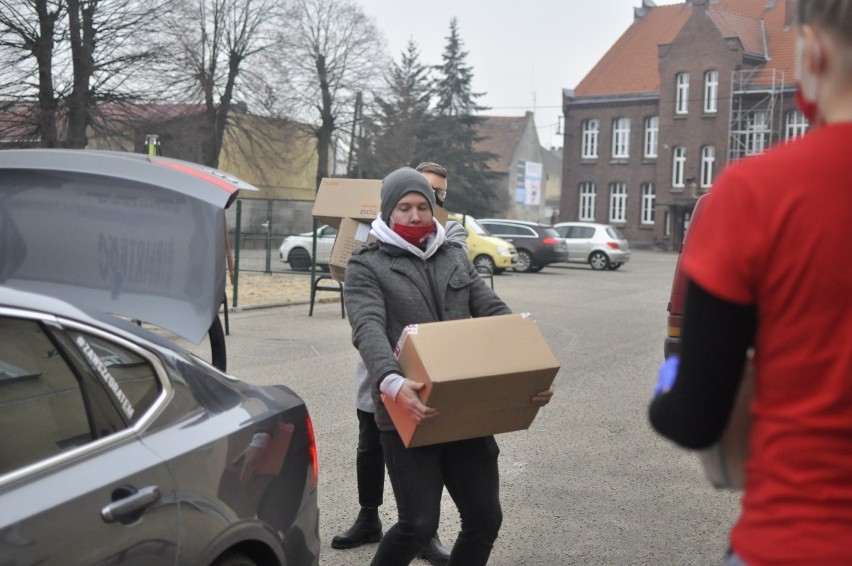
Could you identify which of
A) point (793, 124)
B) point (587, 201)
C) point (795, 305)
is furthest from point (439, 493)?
point (587, 201)

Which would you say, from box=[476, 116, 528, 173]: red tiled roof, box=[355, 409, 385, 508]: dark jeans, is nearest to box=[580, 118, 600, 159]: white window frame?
box=[476, 116, 528, 173]: red tiled roof

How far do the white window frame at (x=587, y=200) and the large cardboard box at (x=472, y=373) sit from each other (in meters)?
64.6

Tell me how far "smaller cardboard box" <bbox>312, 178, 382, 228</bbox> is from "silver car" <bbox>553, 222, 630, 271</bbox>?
2585 cm

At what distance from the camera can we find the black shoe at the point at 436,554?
4980 mm

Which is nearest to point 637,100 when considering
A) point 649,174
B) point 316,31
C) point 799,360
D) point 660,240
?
point 649,174

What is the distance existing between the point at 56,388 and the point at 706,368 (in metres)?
1.88

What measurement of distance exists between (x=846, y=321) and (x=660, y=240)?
6224 cm

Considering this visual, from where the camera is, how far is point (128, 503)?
8.84 feet

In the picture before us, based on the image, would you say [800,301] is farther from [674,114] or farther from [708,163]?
[674,114]

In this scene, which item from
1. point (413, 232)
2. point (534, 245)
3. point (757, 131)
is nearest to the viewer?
point (413, 232)

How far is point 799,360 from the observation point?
1.60 metres

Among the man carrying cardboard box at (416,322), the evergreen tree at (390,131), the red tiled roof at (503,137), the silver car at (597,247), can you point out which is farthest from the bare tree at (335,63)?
the man carrying cardboard box at (416,322)

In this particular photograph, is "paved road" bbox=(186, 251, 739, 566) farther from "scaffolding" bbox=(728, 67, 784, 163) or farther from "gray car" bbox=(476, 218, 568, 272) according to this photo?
"scaffolding" bbox=(728, 67, 784, 163)

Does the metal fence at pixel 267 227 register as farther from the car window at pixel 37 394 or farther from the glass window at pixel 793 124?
the glass window at pixel 793 124
